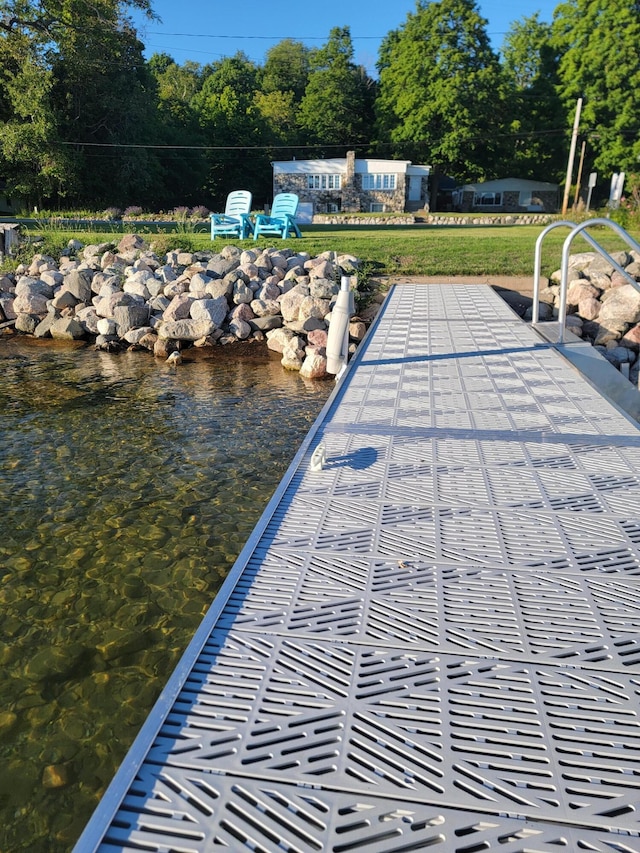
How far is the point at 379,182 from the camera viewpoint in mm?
41312

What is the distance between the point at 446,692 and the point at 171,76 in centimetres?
6870

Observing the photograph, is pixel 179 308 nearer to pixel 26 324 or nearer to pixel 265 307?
pixel 265 307

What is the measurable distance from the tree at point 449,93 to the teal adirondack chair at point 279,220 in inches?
1184

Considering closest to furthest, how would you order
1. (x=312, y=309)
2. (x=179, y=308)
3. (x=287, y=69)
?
1. (x=312, y=309)
2. (x=179, y=308)
3. (x=287, y=69)

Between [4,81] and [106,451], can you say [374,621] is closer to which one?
[106,451]

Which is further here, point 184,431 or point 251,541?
point 184,431

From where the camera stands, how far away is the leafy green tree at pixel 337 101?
4769cm

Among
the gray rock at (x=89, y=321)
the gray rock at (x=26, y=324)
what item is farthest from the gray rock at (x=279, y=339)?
the gray rock at (x=26, y=324)

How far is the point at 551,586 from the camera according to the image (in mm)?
2885

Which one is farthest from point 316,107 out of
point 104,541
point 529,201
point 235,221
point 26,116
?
point 104,541

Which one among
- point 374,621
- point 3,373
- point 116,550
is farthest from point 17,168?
point 374,621

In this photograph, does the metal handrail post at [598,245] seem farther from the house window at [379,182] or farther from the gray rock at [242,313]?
the house window at [379,182]

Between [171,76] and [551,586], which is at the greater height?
[171,76]

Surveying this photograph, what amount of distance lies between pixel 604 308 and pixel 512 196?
3940 cm
